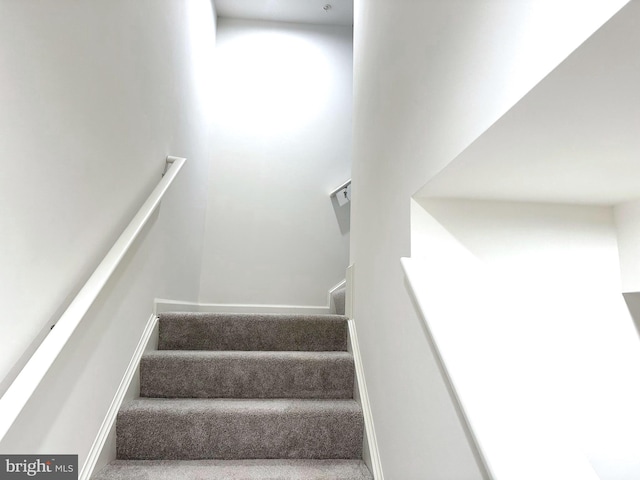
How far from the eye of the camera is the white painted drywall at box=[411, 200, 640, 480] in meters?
0.95

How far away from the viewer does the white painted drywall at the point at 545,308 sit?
95 cm

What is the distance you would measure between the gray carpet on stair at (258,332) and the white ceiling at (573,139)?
1195 mm

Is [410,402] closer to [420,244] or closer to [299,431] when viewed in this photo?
[420,244]

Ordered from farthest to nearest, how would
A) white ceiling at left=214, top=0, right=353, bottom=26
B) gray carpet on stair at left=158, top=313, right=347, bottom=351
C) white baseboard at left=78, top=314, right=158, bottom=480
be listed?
white ceiling at left=214, top=0, right=353, bottom=26
gray carpet on stair at left=158, top=313, right=347, bottom=351
white baseboard at left=78, top=314, right=158, bottom=480

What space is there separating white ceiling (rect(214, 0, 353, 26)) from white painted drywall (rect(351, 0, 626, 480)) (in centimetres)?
169

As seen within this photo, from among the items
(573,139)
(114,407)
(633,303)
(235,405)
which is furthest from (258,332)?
(573,139)

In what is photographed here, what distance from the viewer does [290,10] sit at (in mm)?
3436

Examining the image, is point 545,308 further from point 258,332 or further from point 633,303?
point 258,332

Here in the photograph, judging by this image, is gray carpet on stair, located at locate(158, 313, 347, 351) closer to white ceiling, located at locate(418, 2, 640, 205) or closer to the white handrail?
the white handrail

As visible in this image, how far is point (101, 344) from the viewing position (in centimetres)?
141

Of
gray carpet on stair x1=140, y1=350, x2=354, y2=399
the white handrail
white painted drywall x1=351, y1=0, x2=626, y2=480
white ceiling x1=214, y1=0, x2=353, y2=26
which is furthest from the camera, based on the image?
white ceiling x1=214, y1=0, x2=353, y2=26

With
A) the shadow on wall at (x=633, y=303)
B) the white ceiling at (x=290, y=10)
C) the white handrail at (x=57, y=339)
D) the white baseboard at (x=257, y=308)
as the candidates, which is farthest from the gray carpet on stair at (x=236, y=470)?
the white ceiling at (x=290, y=10)

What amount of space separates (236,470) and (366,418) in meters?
0.50

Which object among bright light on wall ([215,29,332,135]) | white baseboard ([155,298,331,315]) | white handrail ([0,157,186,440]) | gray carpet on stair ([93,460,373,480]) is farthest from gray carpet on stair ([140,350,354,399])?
bright light on wall ([215,29,332,135])
